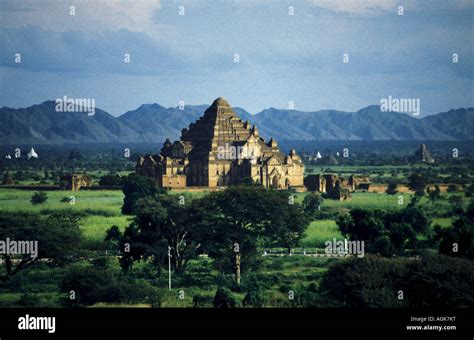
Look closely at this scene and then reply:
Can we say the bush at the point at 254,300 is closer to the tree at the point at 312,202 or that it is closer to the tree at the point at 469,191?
the tree at the point at 312,202

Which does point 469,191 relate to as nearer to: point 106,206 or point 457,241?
point 106,206

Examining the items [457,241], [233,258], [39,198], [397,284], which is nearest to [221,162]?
[39,198]

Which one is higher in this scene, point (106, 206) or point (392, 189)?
point (392, 189)

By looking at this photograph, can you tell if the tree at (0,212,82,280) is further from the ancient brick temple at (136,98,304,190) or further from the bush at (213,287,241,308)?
the ancient brick temple at (136,98,304,190)

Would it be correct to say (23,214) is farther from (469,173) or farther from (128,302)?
(469,173)

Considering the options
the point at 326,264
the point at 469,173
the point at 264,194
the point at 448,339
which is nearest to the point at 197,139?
the point at 469,173
